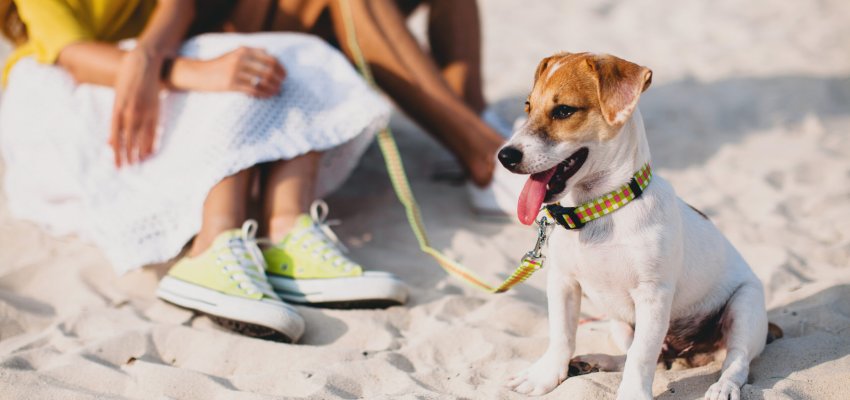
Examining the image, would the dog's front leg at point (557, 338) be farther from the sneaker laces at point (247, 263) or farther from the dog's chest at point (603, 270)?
the sneaker laces at point (247, 263)

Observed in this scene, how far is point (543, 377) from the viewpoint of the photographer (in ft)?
8.18

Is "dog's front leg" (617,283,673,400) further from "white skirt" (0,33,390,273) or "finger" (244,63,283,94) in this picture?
"finger" (244,63,283,94)

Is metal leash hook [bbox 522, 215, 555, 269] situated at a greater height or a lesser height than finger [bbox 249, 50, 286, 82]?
lesser

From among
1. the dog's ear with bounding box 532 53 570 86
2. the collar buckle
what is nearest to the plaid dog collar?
the collar buckle

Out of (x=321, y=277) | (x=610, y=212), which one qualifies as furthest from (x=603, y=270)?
(x=321, y=277)

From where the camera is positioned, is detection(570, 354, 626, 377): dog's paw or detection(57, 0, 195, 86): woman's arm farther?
detection(57, 0, 195, 86): woman's arm

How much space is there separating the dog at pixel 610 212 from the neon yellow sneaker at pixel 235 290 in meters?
0.99

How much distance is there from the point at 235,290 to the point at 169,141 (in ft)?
3.10

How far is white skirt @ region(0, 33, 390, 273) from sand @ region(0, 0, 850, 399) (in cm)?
21

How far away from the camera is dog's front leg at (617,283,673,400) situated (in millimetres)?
2268

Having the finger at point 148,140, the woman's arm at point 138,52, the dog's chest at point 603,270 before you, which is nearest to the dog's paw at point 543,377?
the dog's chest at point 603,270

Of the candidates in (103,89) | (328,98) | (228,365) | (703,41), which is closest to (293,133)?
(328,98)

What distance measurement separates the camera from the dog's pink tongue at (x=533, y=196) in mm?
2268

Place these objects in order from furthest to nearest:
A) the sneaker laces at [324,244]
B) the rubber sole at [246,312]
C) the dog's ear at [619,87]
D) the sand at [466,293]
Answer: the sneaker laces at [324,244] < the rubber sole at [246,312] < the sand at [466,293] < the dog's ear at [619,87]
